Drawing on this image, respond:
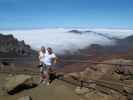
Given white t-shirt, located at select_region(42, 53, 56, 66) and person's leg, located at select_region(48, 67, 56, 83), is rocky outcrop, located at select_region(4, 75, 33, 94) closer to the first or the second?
person's leg, located at select_region(48, 67, 56, 83)

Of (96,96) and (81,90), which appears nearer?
(96,96)

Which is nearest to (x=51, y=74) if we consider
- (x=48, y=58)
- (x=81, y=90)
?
(x=48, y=58)

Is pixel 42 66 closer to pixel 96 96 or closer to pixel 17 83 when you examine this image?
pixel 17 83

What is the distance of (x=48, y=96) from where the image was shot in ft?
48.3

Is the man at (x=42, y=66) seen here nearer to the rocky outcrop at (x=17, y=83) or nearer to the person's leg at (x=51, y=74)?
the person's leg at (x=51, y=74)

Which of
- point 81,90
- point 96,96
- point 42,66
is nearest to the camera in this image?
point 96,96

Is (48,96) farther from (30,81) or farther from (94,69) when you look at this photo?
(94,69)

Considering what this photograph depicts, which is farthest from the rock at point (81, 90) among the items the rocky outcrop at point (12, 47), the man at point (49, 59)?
the rocky outcrop at point (12, 47)

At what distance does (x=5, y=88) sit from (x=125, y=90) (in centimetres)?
627

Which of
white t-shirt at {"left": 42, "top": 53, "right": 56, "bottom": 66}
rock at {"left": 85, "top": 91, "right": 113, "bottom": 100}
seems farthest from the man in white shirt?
rock at {"left": 85, "top": 91, "right": 113, "bottom": 100}

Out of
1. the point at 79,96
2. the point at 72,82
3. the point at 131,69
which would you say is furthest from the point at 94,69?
the point at 79,96

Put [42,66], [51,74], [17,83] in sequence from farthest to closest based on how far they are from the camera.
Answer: [51,74], [42,66], [17,83]

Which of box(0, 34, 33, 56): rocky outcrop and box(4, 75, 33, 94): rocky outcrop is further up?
box(0, 34, 33, 56): rocky outcrop

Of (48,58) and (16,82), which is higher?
(48,58)
